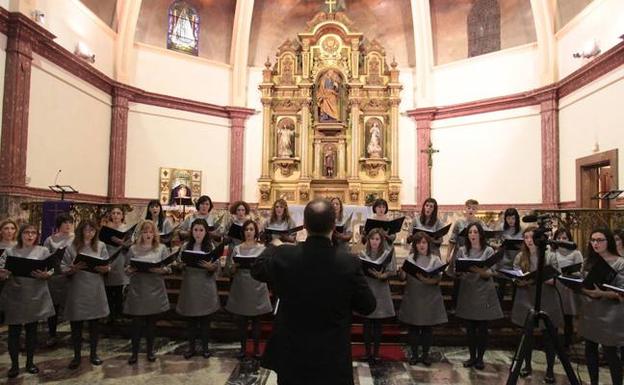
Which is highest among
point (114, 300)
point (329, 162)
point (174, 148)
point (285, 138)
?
point (285, 138)

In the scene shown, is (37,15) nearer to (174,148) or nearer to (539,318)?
(174,148)

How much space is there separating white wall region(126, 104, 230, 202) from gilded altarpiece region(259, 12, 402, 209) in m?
1.37

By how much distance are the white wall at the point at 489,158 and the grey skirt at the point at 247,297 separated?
924 cm

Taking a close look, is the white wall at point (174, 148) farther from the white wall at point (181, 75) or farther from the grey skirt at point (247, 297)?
the grey skirt at point (247, 297)

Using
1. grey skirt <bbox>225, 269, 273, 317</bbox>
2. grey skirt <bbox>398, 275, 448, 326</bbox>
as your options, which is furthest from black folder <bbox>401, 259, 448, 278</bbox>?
grey skirt <bbox>225, 269, 273, 317</bbox>

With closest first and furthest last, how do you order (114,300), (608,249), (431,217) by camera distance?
(608,249), (431,217), (114,300)

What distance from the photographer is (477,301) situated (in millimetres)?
5082

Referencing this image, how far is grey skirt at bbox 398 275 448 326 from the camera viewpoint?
5.08m

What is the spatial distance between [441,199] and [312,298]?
12230 millimetres

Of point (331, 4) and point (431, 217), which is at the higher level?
point (331, 4)

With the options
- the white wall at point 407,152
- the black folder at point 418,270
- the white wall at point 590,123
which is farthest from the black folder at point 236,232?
the white wall at point 407,152

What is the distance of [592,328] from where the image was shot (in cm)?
412

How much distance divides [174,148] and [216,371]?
953cm

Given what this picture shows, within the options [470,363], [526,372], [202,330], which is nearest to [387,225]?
[470,363]
